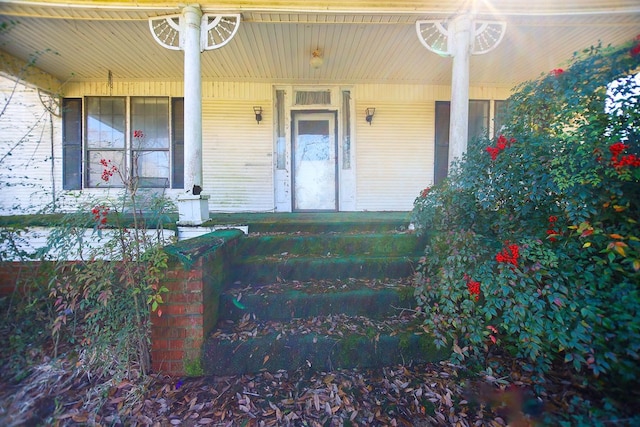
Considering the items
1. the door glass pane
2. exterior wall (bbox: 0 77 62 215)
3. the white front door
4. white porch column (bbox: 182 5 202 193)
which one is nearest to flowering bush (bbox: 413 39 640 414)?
white porch column (bbox: 182 5 202 193)

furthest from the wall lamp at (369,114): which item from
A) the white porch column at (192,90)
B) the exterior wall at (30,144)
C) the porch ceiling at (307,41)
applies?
the exterior wall at (30,144)

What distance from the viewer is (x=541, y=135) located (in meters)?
2.16

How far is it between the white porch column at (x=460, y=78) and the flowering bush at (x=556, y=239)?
4.16ft

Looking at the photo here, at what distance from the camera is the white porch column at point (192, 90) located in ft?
11.7

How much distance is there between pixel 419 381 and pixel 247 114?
505cm

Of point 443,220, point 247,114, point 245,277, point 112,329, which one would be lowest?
point 112,329

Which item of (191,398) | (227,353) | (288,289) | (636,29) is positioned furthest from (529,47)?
(191,398)

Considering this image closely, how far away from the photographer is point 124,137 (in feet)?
18.0

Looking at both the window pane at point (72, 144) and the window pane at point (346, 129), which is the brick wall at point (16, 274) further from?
the window pane at point (346, 129)

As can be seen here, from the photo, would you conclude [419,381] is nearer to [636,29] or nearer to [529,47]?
[529,47]

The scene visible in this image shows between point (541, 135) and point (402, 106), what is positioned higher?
point (402, 106)

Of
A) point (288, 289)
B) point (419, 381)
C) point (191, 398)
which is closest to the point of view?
point (191, 398)

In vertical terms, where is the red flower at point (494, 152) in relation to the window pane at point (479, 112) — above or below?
below

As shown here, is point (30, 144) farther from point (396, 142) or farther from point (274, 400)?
point (396, 142)
